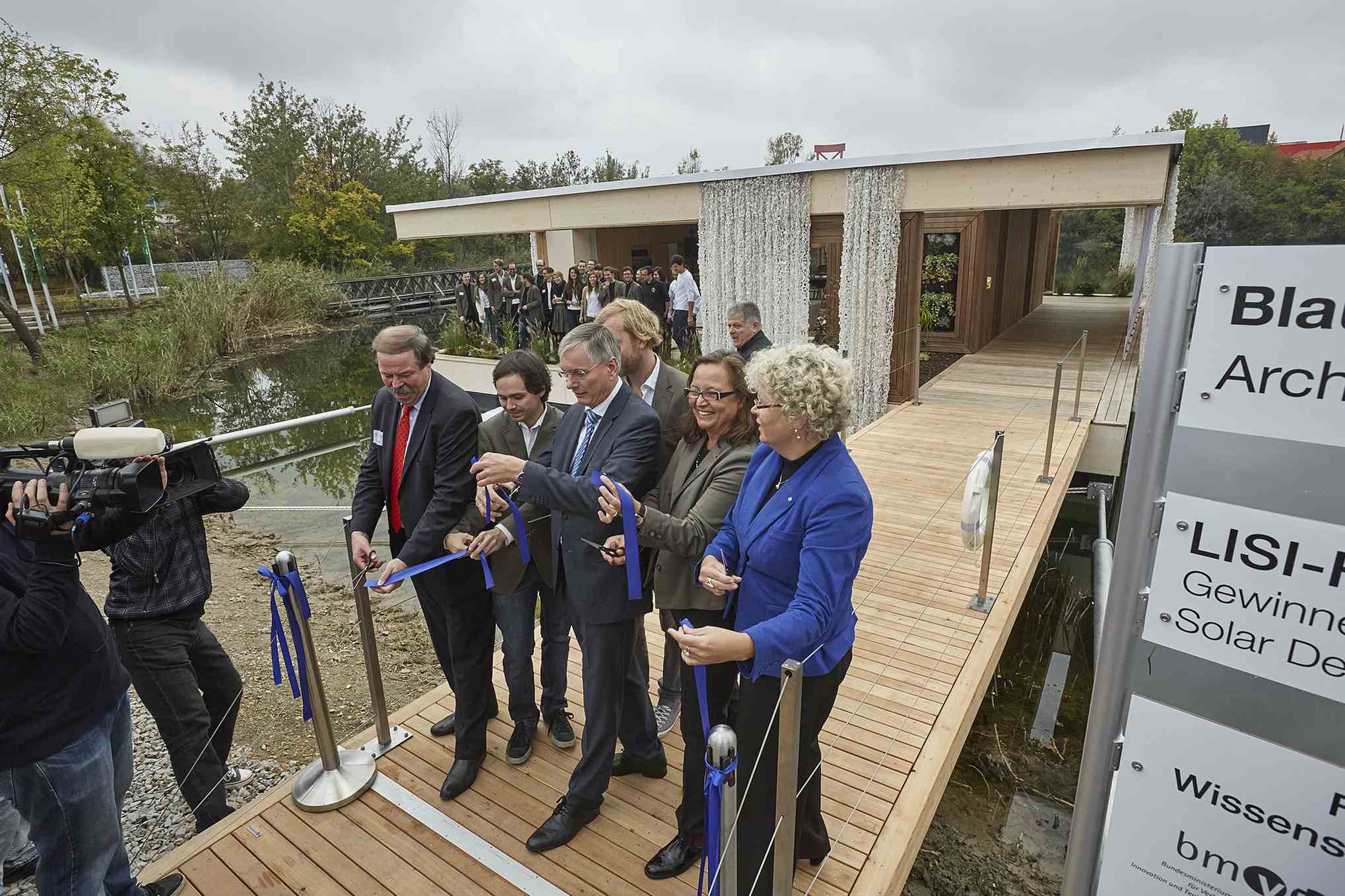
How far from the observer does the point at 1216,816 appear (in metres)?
1.39

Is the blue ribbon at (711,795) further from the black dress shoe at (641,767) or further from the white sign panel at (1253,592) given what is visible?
the white sign panel at (1253,592)

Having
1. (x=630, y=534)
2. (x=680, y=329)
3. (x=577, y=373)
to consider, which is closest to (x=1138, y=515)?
(x=630, y=534)

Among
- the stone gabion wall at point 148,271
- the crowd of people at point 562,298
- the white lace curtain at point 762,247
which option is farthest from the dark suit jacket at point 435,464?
the stone gabion wall at point 148,271

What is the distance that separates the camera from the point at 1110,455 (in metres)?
8.06

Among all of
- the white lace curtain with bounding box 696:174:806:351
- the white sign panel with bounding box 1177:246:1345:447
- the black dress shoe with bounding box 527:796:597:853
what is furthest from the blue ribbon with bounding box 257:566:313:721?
the white lace curtain with bounding box 696:174:806:351

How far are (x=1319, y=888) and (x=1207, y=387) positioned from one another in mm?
917

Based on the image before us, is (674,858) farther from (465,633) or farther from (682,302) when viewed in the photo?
(682,302)

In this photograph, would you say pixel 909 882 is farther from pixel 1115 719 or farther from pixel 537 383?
pixel 537 383

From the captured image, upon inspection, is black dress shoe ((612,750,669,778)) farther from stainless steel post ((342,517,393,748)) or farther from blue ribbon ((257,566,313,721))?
blue ribbon ((257,566,313,721))

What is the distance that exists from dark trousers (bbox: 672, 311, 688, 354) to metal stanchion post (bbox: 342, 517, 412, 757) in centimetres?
934

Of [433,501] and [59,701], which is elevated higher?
[433,501]

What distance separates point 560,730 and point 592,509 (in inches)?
53.9

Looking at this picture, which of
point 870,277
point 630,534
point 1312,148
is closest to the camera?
point 630,534

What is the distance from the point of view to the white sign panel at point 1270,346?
3.73 feet
